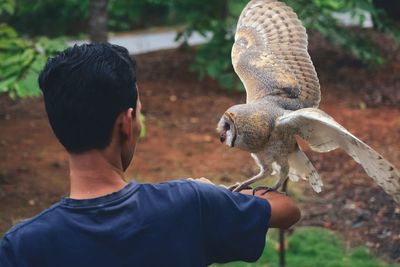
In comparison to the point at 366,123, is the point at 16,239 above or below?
above

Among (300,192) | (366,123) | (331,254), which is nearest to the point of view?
(331,254)

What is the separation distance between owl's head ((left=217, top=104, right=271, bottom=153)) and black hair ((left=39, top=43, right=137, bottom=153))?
2.24 feet

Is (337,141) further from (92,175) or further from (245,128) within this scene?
(92,175)

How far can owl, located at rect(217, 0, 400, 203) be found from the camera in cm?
231

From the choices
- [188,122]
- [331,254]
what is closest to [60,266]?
[331,254]

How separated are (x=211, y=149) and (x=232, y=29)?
2.10 metres

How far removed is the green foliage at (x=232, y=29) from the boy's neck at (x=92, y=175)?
665cm

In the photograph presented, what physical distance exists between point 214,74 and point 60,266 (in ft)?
23.4

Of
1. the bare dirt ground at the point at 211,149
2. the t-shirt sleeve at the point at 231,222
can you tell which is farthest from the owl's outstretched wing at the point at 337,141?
the bare dirt ground at the point at 211,149

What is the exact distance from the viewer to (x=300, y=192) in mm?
6641

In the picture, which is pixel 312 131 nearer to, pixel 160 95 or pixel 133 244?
pixel 133 244

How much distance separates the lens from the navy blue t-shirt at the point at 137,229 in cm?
176

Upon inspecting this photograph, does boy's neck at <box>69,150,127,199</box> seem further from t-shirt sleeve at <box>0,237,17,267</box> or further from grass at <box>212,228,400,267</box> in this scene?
grass at <box>212,228,400,267</box>

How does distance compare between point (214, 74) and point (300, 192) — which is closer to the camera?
point (300, 192)
